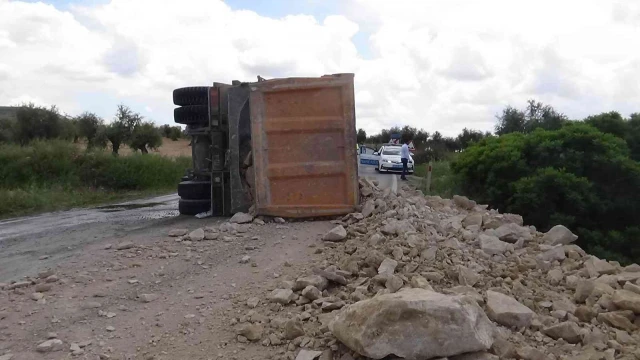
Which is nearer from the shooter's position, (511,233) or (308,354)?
(308,354)

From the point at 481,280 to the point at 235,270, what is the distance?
2140 mm

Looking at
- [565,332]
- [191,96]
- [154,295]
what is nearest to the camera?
[565,332]

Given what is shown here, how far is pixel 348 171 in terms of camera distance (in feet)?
25.3

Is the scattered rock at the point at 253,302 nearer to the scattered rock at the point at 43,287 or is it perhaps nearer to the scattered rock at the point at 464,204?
the scattered rock at the point at 43,287

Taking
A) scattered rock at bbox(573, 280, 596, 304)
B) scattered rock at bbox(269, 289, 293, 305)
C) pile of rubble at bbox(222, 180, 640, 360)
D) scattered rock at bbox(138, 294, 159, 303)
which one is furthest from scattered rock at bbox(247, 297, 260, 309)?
scattered rock at bbox(573, 280, 596, 304)

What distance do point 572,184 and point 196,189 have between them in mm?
9534

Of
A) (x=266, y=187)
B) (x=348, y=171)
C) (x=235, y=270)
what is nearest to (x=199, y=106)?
(x=266, y=187)

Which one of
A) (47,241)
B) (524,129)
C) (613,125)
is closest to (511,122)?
(524,129)

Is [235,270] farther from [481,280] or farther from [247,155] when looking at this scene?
[247,155]

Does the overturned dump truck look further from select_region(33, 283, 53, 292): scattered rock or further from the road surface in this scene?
select_region(33, 283, 53, 292): scattered rock

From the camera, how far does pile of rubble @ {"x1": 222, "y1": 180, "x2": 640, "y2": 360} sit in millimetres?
3582

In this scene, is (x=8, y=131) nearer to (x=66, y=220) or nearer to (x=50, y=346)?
(x=66, y=220)

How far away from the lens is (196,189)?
9.15 meters

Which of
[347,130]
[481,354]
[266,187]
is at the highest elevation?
[347,130]
